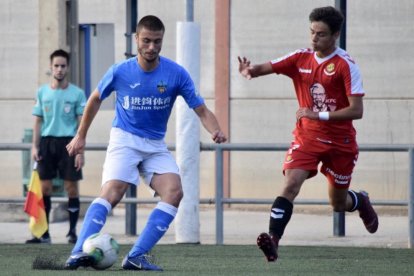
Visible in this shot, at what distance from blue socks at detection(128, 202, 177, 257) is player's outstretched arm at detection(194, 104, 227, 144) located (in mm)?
636

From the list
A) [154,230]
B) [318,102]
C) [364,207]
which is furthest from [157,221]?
[364,207]

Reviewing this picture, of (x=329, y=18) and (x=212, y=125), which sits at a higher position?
(x=329, y=18)

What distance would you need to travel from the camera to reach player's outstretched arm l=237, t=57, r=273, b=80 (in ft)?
32.6

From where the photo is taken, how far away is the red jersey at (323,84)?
9.80 metres

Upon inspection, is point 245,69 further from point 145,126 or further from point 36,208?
point 36,208

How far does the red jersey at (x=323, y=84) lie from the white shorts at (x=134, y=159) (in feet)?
3.94

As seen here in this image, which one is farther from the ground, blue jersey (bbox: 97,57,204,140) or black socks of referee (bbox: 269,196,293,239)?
blue jersey (bbox: 97,57,204,140)

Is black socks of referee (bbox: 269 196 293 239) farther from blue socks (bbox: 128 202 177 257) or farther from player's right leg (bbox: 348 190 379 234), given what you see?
player's right leg (bbox: 348 190 379 234)

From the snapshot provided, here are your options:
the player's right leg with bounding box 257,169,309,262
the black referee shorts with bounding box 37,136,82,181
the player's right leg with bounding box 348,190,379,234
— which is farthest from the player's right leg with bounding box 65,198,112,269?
the black referee shorts with bounding box 37,136,82,181

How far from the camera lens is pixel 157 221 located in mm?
9328

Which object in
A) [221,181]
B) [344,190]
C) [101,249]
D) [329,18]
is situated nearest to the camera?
[101,249]

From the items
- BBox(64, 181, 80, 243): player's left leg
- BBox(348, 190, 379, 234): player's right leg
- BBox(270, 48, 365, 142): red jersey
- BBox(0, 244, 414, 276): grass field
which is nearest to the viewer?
BBox(0, 244, 414, 276): grass field

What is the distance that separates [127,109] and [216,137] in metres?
0.75

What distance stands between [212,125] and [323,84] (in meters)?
1.02
